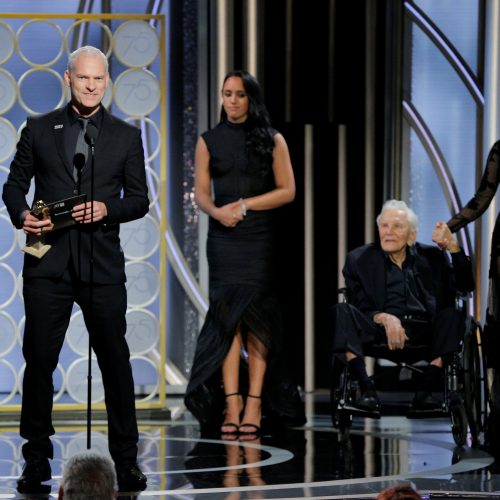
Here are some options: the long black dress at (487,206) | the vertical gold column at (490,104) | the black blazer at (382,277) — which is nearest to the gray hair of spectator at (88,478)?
the long black dress at (487,206)

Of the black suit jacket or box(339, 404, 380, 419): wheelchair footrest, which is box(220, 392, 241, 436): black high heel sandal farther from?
the black suit jacket

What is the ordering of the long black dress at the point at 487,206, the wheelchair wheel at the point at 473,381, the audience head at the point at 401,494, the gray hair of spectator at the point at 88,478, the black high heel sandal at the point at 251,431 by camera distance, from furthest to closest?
the black high heel sandal at the point at 251,431
the wheelchair wheel at the point at 473,381
the long black dress at the point at 487,206
the gray hair of spectator at the point at 88,478
the audience head at the point at 401,494

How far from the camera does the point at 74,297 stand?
4.02 m

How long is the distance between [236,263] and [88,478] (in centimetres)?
352

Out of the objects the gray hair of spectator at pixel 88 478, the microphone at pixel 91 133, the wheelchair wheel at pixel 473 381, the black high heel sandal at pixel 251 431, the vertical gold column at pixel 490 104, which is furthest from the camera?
the vertical gold column at pixel 490 104

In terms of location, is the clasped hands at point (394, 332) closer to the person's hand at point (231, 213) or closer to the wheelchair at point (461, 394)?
the wheelchair at point (461, 394)

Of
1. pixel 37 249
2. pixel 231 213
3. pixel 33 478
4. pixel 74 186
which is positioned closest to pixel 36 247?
pixel 37 249

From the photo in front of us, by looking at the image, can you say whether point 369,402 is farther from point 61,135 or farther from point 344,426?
point 61,135

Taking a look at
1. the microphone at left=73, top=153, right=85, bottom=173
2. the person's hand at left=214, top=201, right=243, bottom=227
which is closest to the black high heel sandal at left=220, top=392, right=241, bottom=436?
the person's hand at left=214, top=201, right=243, bottom=227

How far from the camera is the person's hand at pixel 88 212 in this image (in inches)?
150

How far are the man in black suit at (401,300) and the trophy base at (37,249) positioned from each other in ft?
5.80

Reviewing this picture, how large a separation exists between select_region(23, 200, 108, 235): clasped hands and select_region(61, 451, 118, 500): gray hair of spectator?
65.0 inches

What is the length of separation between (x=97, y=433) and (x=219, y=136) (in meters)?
1.42

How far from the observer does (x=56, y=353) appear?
401cm
